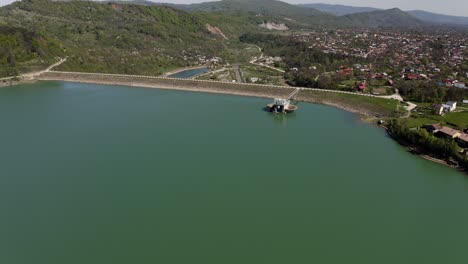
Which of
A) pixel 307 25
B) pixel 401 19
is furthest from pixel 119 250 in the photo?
pixel 401 19

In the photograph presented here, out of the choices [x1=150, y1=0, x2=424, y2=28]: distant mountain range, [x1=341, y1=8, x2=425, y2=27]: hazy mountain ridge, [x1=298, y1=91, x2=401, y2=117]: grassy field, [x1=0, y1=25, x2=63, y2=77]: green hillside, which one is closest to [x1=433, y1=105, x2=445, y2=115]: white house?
[x1=298, y1=91, x2=401, y2=117]: grassy field

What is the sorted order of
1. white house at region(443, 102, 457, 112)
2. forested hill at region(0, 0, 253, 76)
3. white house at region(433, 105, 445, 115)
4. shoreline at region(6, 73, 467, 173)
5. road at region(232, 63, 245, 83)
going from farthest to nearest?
forested hill at region(0, 0, 253, 76) < road at region(232, 63, 245, 83) < shoreline at region(6, 73, 467, 173) < white house at region(443, 102, 457, 112) < white house at region(433, 105, 445, 115)

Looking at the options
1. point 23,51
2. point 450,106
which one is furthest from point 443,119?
point 23,51

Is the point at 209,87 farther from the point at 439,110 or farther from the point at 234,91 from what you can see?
the point at 439,110

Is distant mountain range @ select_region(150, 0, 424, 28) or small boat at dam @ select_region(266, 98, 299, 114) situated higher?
distant mountain range @ select_region(150, 0, 424, 28)

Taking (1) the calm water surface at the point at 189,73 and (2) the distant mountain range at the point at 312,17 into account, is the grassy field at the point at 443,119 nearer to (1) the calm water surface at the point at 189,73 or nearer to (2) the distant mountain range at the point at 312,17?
(1) the calm water surface at the point at 189,73

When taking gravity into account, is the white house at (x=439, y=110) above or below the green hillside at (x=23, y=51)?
below

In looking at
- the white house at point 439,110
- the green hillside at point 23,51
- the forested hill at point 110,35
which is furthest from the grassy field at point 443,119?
the green hillside at point 23,51

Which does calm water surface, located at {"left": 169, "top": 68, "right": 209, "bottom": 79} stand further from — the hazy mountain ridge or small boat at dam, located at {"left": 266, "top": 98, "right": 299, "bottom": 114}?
the hazy mountain ridge
